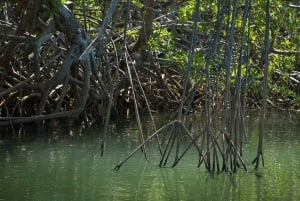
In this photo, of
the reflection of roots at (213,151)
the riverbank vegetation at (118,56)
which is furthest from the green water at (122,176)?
the riverbank vegetation at (118,56)

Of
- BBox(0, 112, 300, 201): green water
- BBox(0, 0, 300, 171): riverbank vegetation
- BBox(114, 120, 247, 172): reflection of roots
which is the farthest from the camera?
BBox(0, 0, 300, 171): riverbank vegetation

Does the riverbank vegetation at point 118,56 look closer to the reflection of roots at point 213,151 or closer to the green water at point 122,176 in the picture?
the reflection of roots at point 213,151

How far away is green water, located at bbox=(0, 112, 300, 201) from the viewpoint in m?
6.55

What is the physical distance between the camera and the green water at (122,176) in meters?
6.55

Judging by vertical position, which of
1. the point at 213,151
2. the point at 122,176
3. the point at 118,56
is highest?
the point at 118,56

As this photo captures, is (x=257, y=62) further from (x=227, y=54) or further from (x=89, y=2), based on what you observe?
(x=227, y=54)

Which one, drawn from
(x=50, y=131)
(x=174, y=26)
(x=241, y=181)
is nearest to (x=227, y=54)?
(x=241, y=181)

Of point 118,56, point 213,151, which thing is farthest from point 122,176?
point 118,56

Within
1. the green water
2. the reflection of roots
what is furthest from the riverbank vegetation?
the green water

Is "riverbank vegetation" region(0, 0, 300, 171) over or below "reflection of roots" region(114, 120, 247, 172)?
over

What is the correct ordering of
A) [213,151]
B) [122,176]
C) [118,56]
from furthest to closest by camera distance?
[118,56]
[213,151]
[122,176]

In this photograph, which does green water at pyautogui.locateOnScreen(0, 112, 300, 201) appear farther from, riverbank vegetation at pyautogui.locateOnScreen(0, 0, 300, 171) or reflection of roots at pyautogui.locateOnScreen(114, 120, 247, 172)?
riverbank vegetation at pyautogui.locateOnScreen(0, 0, 300, 171)

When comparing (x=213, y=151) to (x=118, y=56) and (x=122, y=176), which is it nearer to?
(x=122, y=176)

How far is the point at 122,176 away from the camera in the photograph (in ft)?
23.7
